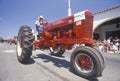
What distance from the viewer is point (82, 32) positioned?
15.2 feet

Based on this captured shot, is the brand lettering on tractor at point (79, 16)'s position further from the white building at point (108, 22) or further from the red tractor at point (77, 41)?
the white building at point (108, 22)

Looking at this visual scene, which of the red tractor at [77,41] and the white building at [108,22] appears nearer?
the red tractor at [77,41]

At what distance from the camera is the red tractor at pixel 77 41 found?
396 cm

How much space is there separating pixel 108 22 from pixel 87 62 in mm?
15201

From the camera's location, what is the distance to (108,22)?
1809 centimetres

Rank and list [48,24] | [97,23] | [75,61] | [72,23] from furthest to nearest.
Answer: [97,23], [48,24], [72,23], [75,61]

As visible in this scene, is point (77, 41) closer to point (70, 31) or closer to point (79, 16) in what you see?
point (70, 31)

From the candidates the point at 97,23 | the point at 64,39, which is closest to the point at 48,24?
the point at 64,39

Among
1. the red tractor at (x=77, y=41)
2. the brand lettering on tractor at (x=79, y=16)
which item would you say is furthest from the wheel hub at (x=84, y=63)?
the brand lettering on tractor at (x=79, y=16)

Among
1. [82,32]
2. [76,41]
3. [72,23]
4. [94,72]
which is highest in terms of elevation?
[72,23]

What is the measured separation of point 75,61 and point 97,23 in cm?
1370

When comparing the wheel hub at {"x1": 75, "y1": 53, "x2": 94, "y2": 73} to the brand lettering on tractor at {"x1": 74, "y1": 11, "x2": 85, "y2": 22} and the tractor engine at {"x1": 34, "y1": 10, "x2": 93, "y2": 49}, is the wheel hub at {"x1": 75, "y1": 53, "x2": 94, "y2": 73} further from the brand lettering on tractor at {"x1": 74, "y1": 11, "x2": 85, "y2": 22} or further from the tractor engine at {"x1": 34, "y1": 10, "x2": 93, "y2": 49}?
the brand lettering on tractor at {"x1": 74, "y1": 11, "x2": 85, "y2": 22}

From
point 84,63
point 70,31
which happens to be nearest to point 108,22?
point 70,31

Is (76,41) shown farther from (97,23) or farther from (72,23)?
(97,23)
